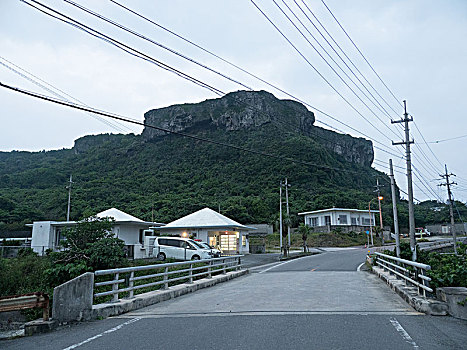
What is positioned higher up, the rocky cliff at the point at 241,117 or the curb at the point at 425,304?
the rocky cliff at the point at 241,117

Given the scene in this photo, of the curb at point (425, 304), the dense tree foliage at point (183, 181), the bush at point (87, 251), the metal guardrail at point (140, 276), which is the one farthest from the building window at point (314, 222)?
the curb at point (425, 304)

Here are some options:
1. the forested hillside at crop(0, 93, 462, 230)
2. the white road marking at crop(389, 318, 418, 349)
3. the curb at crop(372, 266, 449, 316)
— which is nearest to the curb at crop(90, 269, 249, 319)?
the white road marking at crop(389, 318, 418, 349)

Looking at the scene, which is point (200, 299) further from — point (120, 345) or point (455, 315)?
point (455, 315)

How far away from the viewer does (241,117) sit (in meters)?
119

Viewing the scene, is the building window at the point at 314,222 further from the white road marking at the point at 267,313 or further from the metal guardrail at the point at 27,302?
the metal guardrail at the point at 27,302

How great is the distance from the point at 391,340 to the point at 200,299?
6.21 m

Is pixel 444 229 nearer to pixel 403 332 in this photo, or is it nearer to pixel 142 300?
pixel 142 300

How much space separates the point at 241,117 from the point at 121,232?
301ft

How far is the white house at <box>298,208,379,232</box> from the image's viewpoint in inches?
2478

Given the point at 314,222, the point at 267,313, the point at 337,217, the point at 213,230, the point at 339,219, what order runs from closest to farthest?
the point at 267,313 → the point at 213,230 → the point at 337,217 → the point at 339,219 → the point at 314,222

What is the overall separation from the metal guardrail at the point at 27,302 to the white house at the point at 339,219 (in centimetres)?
5790

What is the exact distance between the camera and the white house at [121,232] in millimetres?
28291

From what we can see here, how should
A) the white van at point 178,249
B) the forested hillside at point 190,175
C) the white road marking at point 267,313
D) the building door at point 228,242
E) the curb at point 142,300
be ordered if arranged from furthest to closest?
the forested hillside at point 190,175, the building door at point 228,242, the white van at point 178,249, the curb at point 142,300, the white road marking at point 267,313

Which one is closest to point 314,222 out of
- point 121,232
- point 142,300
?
point 121,232
